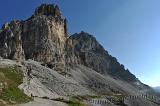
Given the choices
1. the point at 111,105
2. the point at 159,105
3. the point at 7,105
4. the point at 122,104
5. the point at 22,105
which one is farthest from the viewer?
the point at 159,105

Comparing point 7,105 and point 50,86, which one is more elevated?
point 50,86

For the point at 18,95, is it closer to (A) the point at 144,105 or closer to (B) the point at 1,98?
(B) the point at 1,98

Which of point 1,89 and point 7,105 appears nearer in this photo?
point 7,105

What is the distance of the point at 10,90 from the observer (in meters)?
69.7

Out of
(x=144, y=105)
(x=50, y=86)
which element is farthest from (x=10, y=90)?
(x=144, y=105)

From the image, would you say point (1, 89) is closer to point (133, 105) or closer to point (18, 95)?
point (18, 95)

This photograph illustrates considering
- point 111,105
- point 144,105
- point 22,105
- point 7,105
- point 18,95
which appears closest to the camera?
point 7,105

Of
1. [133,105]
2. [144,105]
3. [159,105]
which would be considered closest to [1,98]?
[133,105]

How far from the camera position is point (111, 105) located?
424ft

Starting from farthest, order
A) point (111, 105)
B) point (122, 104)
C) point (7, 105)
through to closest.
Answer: point (122, 104) < point (111, 105) < point (7, 105)

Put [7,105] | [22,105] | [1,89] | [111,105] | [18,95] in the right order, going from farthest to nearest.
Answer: [111,105] < [18,95] < [1,89] < [22,105] < [7,105]

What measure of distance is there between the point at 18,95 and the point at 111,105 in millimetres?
66914

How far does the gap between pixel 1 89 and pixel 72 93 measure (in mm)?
81842

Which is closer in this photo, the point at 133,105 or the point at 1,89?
the point at 1,89
